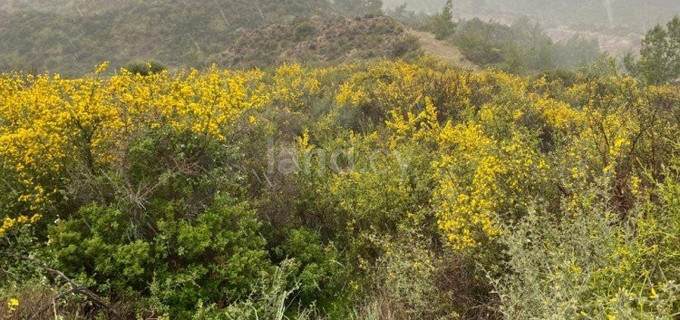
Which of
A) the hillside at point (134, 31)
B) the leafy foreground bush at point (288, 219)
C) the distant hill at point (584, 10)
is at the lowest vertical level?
the distant hill at point (584, 10)

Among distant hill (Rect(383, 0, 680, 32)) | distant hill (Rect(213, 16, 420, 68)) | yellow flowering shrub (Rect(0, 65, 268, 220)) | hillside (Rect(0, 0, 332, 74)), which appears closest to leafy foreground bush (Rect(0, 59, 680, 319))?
yellow flowering shrub (Rect(0, 65, 268, 220))

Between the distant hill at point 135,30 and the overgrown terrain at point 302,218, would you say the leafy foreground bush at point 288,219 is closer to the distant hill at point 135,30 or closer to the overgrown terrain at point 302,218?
the overgrown terrain at point 302,218

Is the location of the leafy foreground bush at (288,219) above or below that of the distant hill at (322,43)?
above

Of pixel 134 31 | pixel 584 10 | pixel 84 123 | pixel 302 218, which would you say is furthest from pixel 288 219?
pixel 584 10

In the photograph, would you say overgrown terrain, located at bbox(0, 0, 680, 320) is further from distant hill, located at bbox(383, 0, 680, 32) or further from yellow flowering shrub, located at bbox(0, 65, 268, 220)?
distant hill, located at bbox(383, 0, 680, 32)

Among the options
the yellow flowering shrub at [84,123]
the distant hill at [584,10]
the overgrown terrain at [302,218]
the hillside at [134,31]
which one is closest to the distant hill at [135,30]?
the hillside at [134,31]

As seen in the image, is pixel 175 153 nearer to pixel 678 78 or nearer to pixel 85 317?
pixel 85 317

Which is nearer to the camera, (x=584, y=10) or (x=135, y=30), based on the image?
(x=135, y=30)

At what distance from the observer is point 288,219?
19.4 feet

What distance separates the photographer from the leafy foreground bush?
3670mm

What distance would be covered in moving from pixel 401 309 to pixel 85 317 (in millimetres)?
2690

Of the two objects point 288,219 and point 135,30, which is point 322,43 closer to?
point 135,30

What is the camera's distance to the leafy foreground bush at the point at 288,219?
3.67m

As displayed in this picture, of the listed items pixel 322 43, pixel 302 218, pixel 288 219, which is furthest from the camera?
pixel 322 43
